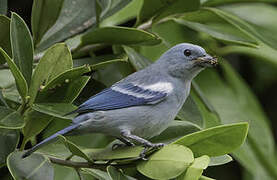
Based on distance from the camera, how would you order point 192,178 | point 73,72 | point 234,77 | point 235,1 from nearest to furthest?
point 192,178 → point 73,72 → point 235,1 → point 234,77

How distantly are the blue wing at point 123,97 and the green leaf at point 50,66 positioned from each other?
0.61 ft

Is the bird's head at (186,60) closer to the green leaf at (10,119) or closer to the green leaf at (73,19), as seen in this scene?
the green leaf at (73,19)

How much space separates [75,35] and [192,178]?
958mm

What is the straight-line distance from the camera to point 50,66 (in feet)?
5.40

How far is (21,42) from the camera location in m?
1.66

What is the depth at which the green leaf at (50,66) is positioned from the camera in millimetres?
1627

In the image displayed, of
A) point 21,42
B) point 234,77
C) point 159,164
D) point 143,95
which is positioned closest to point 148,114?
point 143,95

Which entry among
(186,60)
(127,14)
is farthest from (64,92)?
(127,14)

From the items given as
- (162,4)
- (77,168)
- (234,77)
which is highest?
(162,4)

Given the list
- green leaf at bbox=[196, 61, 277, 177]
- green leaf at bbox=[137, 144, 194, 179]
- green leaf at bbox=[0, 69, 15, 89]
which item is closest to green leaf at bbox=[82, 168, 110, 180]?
green leaf at bbox=[137, 144, 194, 179]

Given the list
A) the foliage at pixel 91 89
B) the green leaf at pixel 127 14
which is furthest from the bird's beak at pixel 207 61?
the green leaf at pixel 127 14

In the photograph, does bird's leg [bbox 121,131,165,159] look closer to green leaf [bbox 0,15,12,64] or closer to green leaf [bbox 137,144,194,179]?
green leaf [bbox 137,144,194,179]

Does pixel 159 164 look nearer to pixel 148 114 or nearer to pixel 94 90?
pixel 148 114

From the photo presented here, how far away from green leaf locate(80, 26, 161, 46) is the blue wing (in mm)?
152
